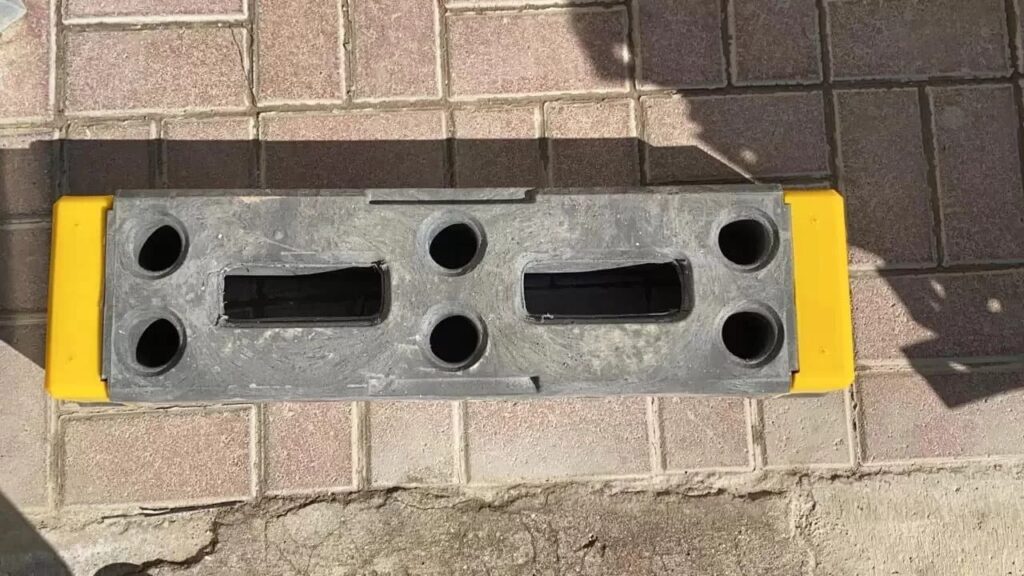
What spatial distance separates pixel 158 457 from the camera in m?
1.70

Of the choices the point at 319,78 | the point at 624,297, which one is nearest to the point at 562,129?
the point at 624,297

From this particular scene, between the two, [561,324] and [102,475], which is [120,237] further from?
[561,324]

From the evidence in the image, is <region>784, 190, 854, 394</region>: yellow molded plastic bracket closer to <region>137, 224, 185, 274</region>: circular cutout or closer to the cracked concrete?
the cracked concrete

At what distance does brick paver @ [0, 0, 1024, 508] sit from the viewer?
5.60ft

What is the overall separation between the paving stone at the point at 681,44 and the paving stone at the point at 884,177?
331 mm

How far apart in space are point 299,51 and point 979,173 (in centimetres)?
171

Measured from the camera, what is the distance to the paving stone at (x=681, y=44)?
70.4 inches

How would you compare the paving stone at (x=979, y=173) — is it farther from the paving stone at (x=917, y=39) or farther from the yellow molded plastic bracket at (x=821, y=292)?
the yellow molded plastic bracket at (x=821, y=292)

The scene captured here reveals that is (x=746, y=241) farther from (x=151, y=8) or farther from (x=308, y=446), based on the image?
(x=151, y=8)

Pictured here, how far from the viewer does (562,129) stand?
1.77m

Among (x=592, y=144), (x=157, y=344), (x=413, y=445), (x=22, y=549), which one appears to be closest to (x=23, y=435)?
(x=22, y=549)

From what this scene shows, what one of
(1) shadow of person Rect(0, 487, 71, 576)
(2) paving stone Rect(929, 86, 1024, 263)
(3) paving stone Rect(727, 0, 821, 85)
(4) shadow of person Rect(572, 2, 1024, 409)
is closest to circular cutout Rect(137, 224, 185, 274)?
(1) shadow of person Rect(0, 487, 71, 576)

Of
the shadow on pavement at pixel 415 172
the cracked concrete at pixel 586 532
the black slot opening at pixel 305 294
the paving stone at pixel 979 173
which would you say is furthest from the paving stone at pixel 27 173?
the paving stone at pixel 979 173

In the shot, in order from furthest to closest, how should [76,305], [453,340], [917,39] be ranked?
1. [917,39]
2. [453,340]
3. [76,305]
